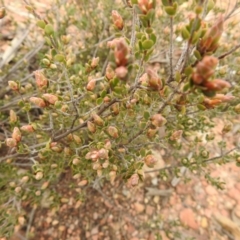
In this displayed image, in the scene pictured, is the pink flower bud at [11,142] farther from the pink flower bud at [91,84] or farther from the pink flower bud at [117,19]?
the pink flower bud at [117,19]

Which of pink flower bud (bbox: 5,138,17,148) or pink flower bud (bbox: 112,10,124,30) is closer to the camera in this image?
pink flower bud (bbox: 112,10,124,30)

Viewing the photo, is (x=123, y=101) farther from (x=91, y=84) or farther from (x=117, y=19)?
(x=117, y=19)

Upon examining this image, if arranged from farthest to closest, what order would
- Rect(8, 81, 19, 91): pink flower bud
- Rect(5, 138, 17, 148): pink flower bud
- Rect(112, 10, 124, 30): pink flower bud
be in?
1. Rect(8, 81, 19, 91): pink flower bud
2. Rect(5, 138, 17, 148): pink flower bud
3. Rect(112, 10, 124, 30): pink flower bud

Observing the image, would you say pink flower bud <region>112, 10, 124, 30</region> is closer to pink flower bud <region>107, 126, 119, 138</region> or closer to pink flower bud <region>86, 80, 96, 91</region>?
pink flower bud <region>86, 80, 96, 91</region>

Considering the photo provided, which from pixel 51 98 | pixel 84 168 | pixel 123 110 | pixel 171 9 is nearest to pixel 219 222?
pixel 84 168

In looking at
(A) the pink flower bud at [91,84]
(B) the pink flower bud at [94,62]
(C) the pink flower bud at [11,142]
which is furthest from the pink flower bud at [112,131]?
(C) the pink flower bud at [11,142]

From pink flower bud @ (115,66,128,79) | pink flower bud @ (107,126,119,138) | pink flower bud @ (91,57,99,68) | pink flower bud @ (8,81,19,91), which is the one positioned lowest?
pink flower bud @ (107,126,119,138)

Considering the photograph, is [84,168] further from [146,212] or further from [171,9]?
[171,9]

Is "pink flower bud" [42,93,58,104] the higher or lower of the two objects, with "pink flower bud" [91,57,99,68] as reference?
lower

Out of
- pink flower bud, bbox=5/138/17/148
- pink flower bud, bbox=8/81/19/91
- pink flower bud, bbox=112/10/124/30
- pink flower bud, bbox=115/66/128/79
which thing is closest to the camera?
pink flower bud, bbox=115/66/128/79

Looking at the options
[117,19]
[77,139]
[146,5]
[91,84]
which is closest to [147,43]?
[146,5]

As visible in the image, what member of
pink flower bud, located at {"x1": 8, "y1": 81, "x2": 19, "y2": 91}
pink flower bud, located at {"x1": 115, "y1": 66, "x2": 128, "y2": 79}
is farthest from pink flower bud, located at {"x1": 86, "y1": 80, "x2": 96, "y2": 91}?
pink flower bud, located at {"x1": 115, "y1": 66, "x2": 128, "y2": 79}
